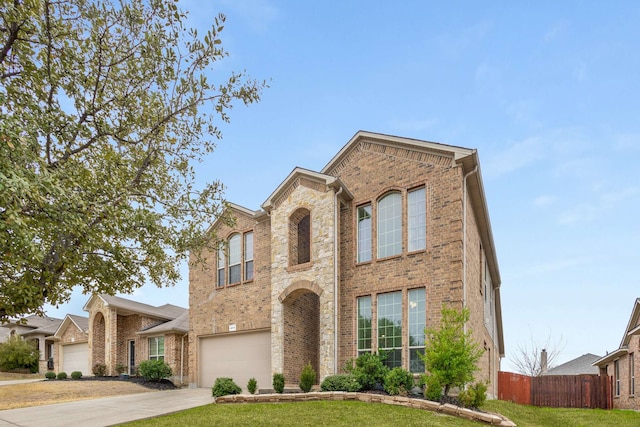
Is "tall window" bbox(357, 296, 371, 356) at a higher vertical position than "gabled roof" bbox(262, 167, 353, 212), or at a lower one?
lower

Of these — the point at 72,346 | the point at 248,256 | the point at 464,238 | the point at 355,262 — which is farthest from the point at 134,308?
the point at 464,238

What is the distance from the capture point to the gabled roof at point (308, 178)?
16.2 meters

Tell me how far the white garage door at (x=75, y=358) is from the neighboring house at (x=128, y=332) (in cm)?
229

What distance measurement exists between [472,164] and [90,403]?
1418cm

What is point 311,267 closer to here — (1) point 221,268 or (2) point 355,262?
(2) point 355,262

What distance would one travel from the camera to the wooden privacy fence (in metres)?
22.3

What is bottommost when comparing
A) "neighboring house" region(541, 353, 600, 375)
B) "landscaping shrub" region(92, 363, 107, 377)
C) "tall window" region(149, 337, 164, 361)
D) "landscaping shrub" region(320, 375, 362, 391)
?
"neighboring house" region(541, 353, 600, 375)

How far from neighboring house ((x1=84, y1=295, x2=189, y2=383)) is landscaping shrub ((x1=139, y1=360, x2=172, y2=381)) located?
2.73 feet

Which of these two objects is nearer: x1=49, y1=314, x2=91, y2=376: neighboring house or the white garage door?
the white garage door

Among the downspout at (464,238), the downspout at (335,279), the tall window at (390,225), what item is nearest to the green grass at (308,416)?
the downspout at (335,279)

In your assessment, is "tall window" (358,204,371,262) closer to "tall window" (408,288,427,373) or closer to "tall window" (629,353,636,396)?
"tall window" (408,288,427,373)

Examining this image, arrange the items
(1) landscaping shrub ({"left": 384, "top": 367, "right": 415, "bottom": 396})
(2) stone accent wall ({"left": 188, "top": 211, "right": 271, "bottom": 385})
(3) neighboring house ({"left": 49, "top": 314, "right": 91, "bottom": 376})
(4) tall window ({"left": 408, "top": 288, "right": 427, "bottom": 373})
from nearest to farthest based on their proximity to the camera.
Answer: (1) landscaping shrub ({"left": 384, "top": 367, "right": 415, "bottom": 396})
(4) tall window ({"left": 408, "top": 288, "right": 427, "bottom": 373})
(2) stone accent wall ({"left": 188, "top": 211, "right": 271, "bottom": 385})
(3) neighboring house ({"left": 49, "top": 314, "right": 91, "bottom": 376})

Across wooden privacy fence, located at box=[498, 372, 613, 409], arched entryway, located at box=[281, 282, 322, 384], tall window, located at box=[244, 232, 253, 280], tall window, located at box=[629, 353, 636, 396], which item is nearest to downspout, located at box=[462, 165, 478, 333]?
arched entryway, located at box=[281, 282, 322, 384]

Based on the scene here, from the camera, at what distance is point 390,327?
583 inches
